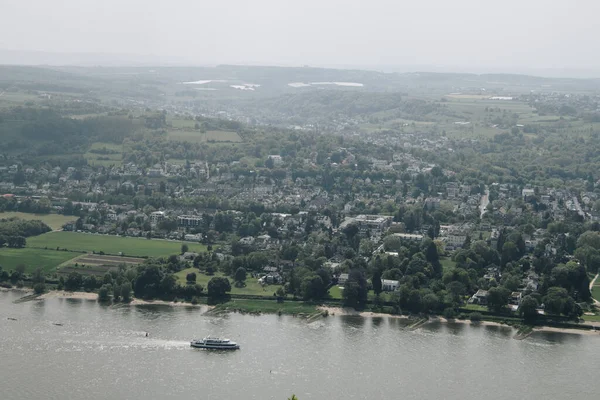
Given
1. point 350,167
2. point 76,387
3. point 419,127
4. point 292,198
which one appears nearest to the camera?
point 76,387

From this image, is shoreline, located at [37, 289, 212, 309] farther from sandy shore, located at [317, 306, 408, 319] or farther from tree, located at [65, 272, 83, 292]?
sandy shore, located at [317, 306, 408, 319]

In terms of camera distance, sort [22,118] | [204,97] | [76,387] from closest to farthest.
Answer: [76,387]
[22,118]
[204,97]

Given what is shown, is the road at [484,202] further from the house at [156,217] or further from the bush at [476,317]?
the bush at [476,317]

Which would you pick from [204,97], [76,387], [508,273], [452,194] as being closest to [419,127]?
[452,194]

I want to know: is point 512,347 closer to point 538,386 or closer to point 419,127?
point 538,386

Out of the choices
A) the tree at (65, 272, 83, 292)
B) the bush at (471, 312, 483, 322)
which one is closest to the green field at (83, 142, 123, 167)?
the tree at (65, 272, 83, 292)

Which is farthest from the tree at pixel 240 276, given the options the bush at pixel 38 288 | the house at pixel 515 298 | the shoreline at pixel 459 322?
the house at pixel 515 298
